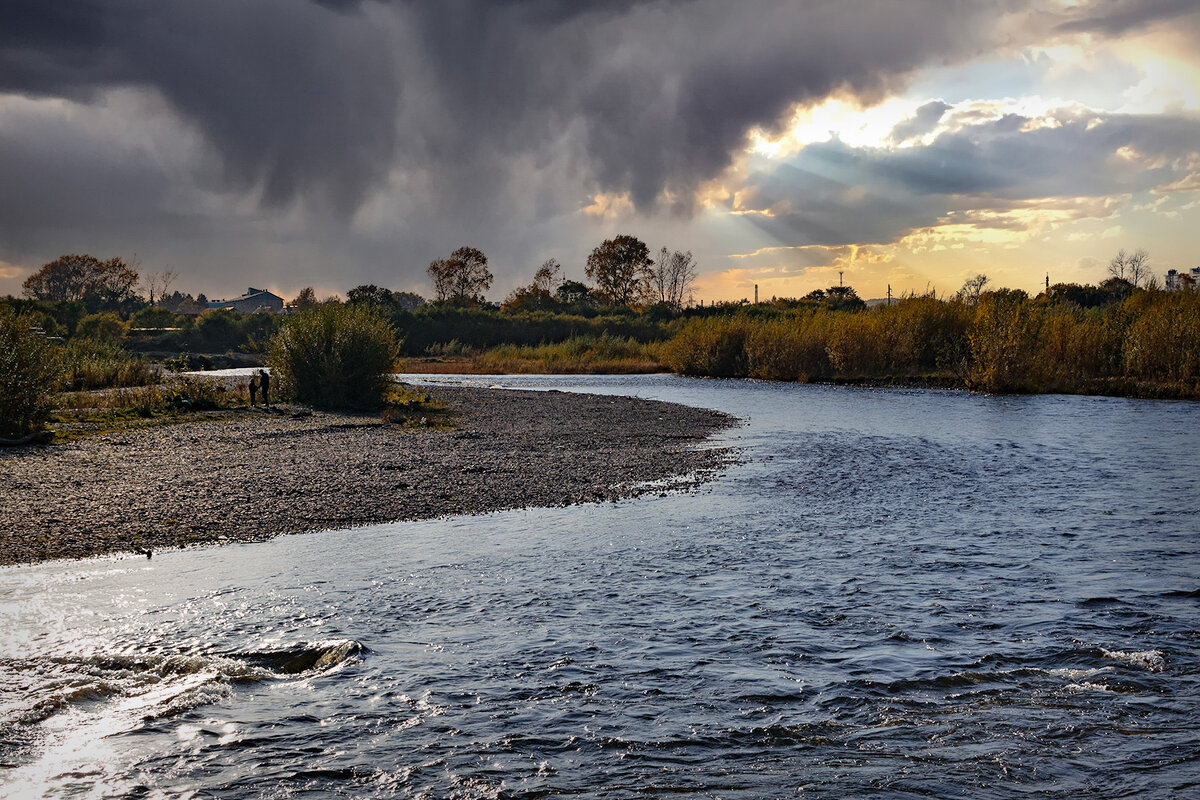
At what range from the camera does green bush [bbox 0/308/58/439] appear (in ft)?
56.9

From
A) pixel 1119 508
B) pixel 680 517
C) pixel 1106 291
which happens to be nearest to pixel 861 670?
pixel 680 517

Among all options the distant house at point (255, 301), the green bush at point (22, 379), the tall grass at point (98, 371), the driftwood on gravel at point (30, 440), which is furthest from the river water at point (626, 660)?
the distant house at point (255, 301)

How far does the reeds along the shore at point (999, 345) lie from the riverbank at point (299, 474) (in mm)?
17556

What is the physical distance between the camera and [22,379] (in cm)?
1762

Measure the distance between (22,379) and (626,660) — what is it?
1696 cm

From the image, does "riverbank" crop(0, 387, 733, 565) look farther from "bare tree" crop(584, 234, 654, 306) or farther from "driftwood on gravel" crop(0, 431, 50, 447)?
"bare tree" crop(584, 234, 654, 306)

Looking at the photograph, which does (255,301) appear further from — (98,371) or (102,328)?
(98,371)

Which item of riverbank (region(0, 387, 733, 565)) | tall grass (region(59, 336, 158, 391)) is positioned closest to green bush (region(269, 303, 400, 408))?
riverbank (region(0, 387, 733, 565))

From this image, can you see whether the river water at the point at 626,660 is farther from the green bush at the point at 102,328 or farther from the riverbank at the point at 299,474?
the green bush at the point at 102,328

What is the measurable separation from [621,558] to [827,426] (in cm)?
1537

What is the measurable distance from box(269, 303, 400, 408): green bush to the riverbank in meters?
2.75

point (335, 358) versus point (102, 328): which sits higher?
point (102, 328)

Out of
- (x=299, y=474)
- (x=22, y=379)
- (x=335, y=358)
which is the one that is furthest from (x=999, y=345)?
(x=22, y=379)

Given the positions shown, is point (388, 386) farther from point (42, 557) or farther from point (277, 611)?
point (277, 611)
